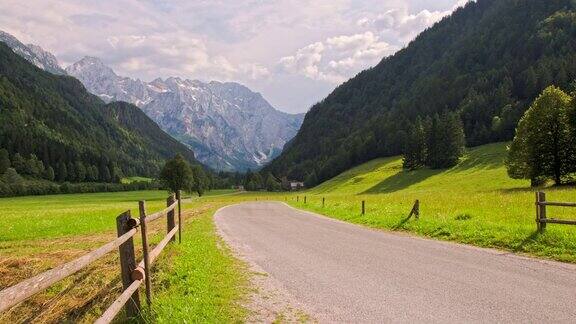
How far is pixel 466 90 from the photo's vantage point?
19588 centimetres

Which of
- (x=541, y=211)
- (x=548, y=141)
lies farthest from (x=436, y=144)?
(x=541, y=211)

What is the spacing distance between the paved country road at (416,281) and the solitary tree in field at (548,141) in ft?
140

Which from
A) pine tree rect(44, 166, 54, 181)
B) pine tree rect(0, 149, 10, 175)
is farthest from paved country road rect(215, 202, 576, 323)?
pine tree rect(44, 166, 54, 181)

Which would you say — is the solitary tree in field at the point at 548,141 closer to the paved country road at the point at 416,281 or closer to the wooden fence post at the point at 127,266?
the paved country road at the point at 416,281

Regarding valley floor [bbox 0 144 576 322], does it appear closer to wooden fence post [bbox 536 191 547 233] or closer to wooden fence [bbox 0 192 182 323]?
wooden fence post [bbox 536 191 547 233]

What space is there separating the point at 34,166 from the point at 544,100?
632ft

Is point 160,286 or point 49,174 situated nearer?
point 160,286

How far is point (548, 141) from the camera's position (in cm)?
5412

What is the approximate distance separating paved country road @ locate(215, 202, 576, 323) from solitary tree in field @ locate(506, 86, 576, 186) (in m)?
42.7

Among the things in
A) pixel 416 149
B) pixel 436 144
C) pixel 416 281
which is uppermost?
pixel 436 144

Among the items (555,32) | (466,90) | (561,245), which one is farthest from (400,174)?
(555,32)

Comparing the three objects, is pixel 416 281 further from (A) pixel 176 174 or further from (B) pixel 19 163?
(B) pixel 19 163

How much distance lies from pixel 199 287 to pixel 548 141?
5478cm

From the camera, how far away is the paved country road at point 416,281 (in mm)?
9094
